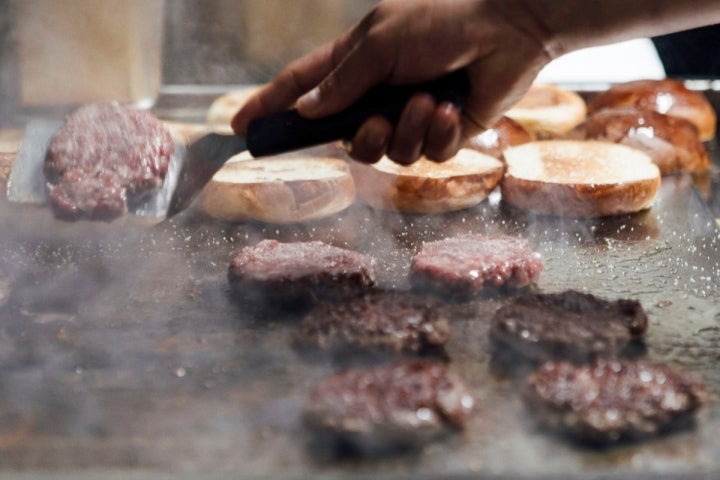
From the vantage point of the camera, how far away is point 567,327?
2.19m

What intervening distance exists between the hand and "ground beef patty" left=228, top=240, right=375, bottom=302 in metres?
0.36

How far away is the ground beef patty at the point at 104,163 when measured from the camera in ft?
9.21

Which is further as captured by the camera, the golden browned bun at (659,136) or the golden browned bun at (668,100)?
the golden browned bun at (668,100)

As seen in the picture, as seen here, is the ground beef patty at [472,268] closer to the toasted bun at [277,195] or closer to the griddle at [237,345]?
the griddle at [237,345]

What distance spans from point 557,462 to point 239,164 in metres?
2.09

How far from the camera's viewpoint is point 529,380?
6.42ft

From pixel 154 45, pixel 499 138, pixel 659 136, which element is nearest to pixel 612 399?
pixel 499 138

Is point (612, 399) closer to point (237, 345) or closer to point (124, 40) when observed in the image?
point (237, 345)

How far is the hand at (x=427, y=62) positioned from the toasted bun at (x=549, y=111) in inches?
62.3

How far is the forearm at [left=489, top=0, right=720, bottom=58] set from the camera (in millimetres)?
2289

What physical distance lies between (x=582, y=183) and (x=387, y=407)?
1.75 metres

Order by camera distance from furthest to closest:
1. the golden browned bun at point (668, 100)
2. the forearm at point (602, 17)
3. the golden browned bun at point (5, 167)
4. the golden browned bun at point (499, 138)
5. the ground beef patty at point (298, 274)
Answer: the golden browned bun at point (668, 100) < the golden browned bun at point (499, 138) < the golden browned bun at point (5, 167) < the ground beef patty at point (298, 274) < the forearm at point (602, 17)

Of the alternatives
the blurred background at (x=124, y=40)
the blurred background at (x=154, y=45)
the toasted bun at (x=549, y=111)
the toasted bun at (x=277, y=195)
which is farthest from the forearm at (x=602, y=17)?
the blurred background at (x=124, y=40)

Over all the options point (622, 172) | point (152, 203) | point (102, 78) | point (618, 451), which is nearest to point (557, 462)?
point (618, 451)
